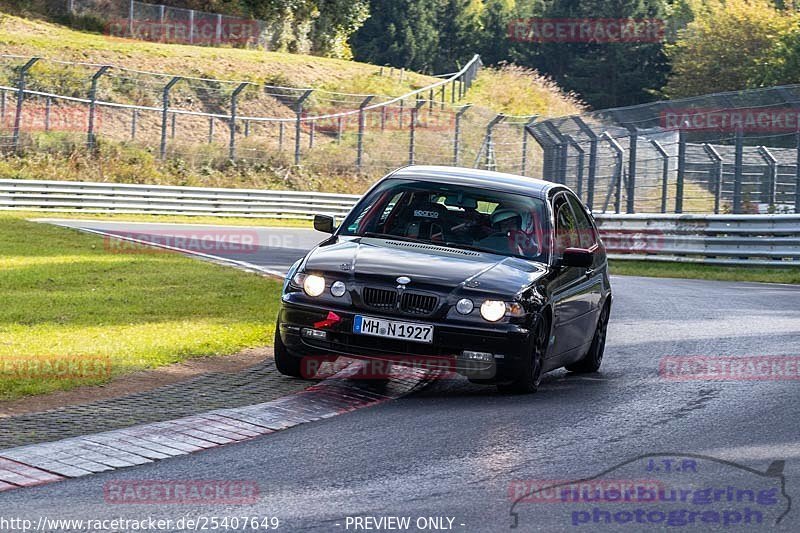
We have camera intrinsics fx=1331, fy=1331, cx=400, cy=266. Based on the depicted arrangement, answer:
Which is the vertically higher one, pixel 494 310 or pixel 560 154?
pixel 560 154

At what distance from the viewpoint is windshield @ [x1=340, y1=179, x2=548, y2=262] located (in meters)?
10.1

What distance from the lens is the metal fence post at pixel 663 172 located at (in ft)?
89.5

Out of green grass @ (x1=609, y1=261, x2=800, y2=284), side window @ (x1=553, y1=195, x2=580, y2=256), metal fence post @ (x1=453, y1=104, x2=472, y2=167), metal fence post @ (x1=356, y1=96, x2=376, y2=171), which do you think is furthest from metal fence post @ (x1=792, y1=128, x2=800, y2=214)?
metal fence post @ (x1=356, y1=96, x2=376, y2=171)

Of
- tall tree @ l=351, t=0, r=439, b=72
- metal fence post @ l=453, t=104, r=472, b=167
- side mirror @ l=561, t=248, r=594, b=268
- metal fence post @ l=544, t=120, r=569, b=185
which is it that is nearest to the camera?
side mirror @ l=561, t=248, r=594, b=268

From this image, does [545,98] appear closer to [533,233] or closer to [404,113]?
[404,113]

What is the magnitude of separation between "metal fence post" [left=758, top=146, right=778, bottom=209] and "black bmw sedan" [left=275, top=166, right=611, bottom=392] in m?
14.9

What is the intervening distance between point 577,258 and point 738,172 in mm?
16501

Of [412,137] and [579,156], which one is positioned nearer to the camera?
[579,156]

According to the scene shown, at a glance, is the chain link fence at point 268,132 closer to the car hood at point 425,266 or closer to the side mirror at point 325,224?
the side mirror at point 325,224

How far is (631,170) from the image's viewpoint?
1115 inches

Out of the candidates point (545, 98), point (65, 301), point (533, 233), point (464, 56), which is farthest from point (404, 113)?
point (464, 56)

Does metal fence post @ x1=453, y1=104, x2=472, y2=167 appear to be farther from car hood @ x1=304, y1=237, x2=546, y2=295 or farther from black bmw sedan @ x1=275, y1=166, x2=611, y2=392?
car hood @ x1=304, y1=237, x2=546, y2=295

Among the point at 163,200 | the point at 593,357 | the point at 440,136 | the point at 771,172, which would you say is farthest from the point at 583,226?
the point at 440,136

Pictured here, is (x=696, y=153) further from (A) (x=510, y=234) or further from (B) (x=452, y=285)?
(B) (x=452, y=285)
